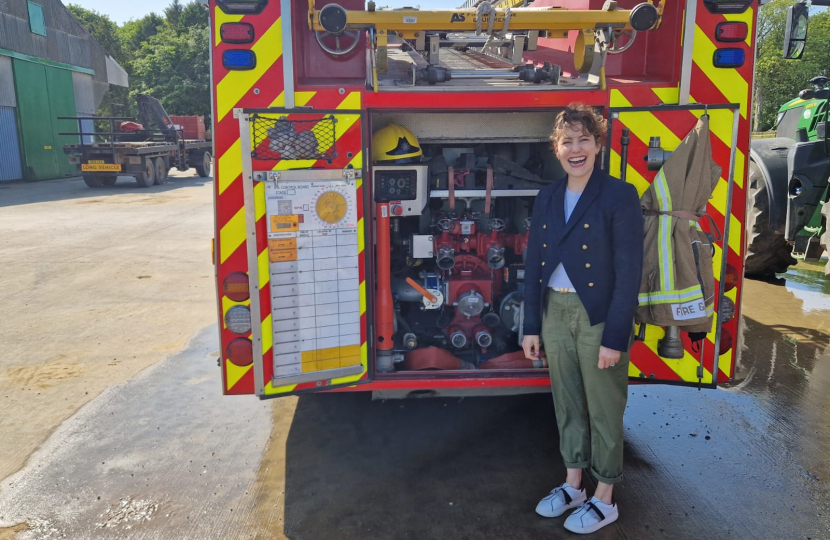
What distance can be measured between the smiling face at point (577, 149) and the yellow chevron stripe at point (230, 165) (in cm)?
158

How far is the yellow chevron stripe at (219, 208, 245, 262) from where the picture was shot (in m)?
3.23

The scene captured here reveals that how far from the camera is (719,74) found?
10.6ft

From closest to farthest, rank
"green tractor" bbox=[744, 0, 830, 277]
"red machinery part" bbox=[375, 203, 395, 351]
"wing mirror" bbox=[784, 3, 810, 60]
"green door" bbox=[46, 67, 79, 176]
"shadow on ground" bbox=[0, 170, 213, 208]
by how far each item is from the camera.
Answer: "red machinery part" bbox=[375, 203, 395, 351] < "wing mirror" bbox=[784, 3, 810, 60] < "green tractor" bbox=[744, 0, 830, 277] < "shadow on ground" bbox=[0, 170, 213, 208] < "green door" bbox=[46, 67, 79, 176]

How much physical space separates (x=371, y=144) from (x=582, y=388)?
1.68 m

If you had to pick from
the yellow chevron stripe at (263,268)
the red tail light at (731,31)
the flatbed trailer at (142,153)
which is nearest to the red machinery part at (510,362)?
the yellow chevron stripe at (263,268)

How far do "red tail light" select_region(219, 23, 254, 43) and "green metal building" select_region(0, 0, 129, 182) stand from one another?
76.4ft

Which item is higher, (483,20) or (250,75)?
(483,20)

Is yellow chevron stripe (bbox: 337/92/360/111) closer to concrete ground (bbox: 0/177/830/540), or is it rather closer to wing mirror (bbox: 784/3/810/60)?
concrete ground (bbox: 0/177/830/540)

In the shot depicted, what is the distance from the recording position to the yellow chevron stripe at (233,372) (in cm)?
344

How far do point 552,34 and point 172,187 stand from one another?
18762mm

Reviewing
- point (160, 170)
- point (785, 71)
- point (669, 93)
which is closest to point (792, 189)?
point (669, 93)

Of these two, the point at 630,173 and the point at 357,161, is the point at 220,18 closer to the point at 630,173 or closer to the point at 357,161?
the point at 357,161

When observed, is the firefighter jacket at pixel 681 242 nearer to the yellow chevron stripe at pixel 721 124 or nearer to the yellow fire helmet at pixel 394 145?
the yellow chevron stripe at pixel 721 124

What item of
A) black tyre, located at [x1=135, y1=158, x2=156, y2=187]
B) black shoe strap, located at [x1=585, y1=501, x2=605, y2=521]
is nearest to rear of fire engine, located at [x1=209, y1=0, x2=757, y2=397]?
black shoe strap, located at [x1=585, y1=501, x2=605, y2=521]
